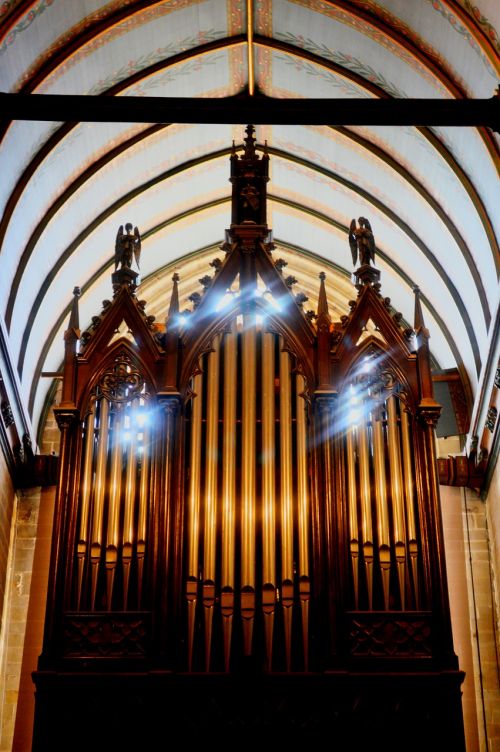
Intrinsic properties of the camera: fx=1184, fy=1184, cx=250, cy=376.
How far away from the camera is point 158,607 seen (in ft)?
33.4

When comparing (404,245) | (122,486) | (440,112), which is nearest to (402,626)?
(122,486)

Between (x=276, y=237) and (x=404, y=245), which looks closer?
(x=404, y=245)

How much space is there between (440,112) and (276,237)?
5.67 meters

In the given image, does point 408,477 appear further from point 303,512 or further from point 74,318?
point 74,318

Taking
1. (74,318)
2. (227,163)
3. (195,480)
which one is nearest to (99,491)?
(195,480)

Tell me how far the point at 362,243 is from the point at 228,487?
10.2ft

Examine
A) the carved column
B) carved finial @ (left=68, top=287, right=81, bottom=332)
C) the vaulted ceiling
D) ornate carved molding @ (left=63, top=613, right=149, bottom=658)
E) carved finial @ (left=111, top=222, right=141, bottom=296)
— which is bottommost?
ornate carved molding @ (left=63, top=613, right=149, bottom=658)

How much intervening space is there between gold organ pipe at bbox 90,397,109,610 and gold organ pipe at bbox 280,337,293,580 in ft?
5.39

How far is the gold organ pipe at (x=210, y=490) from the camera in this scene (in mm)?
10273

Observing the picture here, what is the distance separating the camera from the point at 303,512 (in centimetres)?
1070

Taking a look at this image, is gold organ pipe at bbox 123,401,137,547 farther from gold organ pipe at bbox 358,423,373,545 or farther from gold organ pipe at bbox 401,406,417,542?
gold organ pipe at bbox 401,406,417,542

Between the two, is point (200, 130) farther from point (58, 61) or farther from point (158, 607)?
point (158, 607)

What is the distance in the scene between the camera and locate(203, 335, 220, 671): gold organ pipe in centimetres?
1027

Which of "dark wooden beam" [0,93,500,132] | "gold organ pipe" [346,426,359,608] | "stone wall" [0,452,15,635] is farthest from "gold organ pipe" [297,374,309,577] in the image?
"stone wall" [0,452,15,635]
